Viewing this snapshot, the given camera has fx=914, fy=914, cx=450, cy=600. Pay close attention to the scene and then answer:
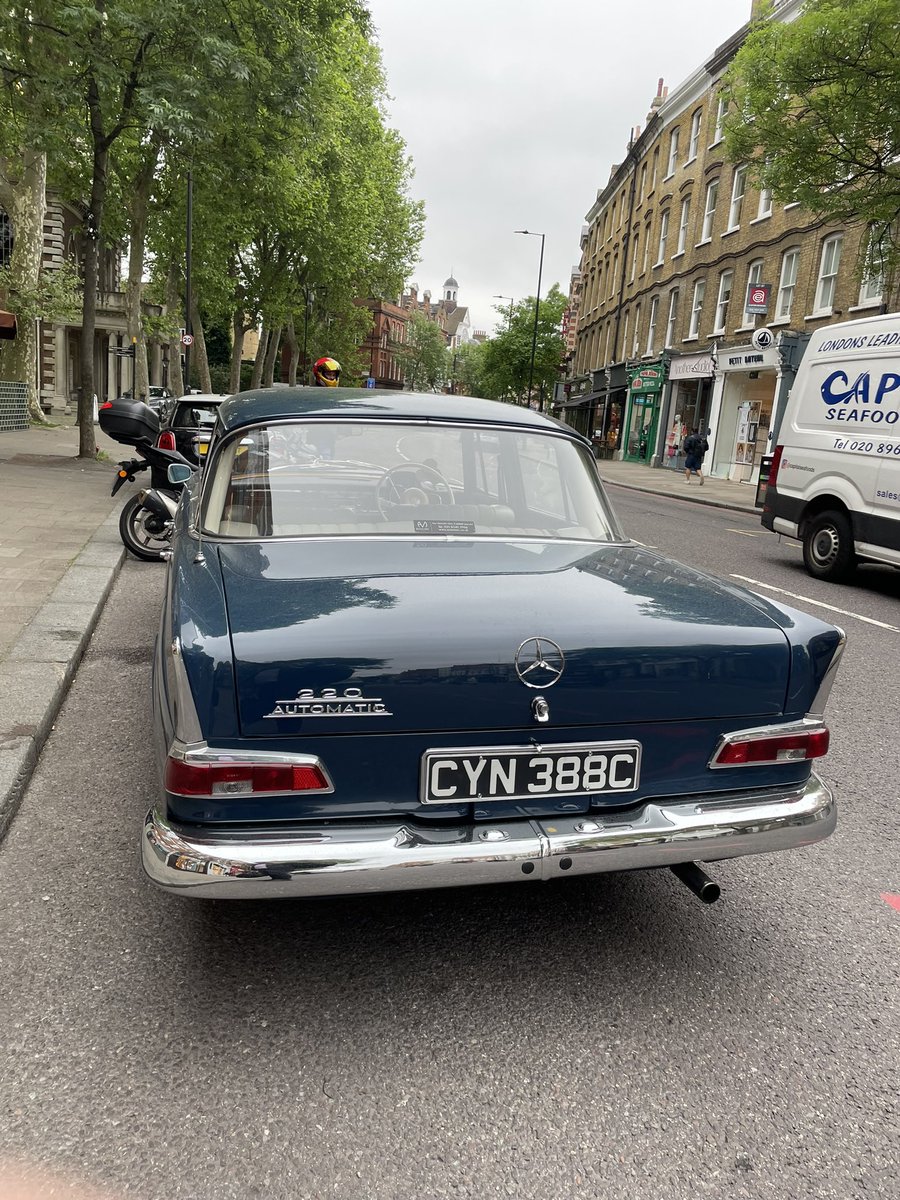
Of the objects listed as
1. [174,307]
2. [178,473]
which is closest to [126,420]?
[178,473]

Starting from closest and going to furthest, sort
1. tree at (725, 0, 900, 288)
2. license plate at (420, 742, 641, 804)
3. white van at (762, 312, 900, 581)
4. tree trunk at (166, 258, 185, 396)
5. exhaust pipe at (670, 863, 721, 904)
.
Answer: license plate at (420, 742, 641, 804) → exhaust pipe at (670, 863, 721, 904) → white van at (762, 312, 900, 581) → tree at (725, 0, 900, 288) → tree trunk at (166, 258, 185, 396)

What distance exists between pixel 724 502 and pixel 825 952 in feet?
63.8

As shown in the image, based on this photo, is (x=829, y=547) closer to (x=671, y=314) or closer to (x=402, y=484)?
(x=402, y=484)

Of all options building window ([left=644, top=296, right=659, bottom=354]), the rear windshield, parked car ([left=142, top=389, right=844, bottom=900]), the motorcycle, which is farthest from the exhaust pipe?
building window ([left=644, top=296, right=659, bottom=354])

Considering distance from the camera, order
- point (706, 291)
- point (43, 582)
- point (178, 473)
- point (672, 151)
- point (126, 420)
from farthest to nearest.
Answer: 1. point (672, 151)
2. point (706, 291)
3. point (126, 420)
4. point (43, 582)
5. point (178, 473)

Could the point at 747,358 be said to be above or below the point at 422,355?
below

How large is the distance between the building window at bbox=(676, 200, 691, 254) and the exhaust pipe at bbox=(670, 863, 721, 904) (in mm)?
35996

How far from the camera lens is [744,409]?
28.9 metres

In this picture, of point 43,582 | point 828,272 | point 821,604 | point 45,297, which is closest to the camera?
point 43,582

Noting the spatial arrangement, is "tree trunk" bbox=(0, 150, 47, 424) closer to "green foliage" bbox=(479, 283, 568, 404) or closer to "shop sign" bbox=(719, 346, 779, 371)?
"shop sign" bbox=(719, 346, 779, 371)

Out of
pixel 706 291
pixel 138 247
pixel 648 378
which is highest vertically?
pixel 706 291

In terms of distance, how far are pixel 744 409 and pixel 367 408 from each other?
1089 inches

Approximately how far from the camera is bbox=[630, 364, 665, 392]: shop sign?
114 feet

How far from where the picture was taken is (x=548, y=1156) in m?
1.97
